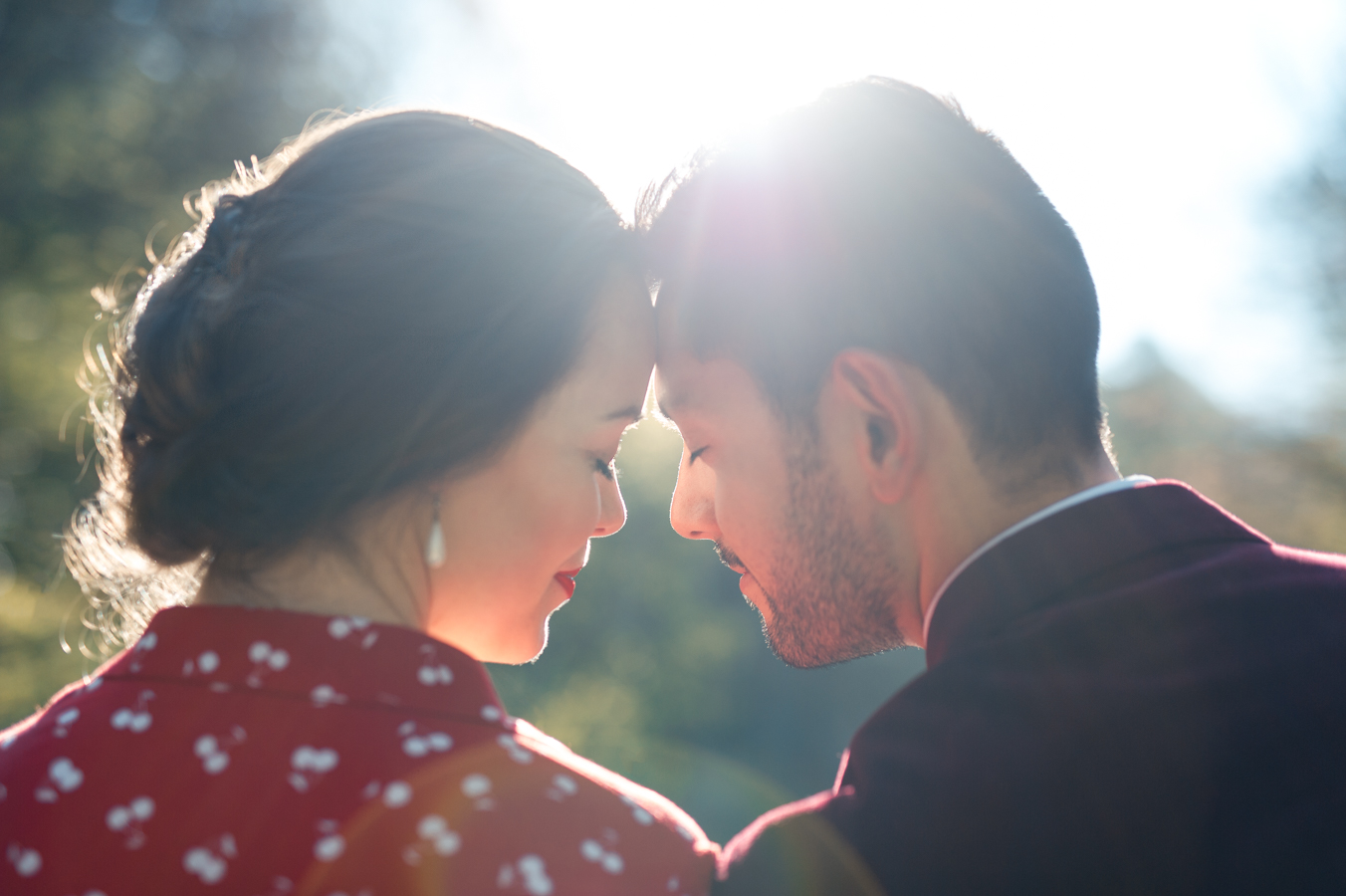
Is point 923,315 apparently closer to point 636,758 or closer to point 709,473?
point 709,473

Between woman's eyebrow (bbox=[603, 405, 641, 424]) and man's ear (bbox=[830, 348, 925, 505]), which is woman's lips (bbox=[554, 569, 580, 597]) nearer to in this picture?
woman's eyebrow (bbox=[603, 405, 641, 424])

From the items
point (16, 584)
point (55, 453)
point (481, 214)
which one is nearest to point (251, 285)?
point (481, 214)

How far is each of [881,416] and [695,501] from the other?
2.39 ft

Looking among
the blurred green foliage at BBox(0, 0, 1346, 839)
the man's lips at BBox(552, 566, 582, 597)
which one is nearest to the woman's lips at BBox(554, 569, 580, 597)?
the man's lips at BBox(552, 566, 582, 597)

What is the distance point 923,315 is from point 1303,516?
1577 centimetres

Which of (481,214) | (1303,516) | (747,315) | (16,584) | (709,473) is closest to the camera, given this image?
(481,214)

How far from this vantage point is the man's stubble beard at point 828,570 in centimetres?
222

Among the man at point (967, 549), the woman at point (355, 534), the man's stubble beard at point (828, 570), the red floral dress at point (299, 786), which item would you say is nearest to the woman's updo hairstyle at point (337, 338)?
the woman at point (355, 534)

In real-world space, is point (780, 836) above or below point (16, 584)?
above

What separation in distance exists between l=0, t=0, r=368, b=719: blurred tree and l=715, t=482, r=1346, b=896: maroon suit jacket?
8.55 metres

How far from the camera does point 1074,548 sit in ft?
5.38

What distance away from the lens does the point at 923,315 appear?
2031 millimetres

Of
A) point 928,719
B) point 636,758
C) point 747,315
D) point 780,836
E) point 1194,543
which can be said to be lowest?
point 636,758

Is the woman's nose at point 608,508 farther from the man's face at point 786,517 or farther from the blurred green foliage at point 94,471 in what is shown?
the blurred green foliage at point 94,471
